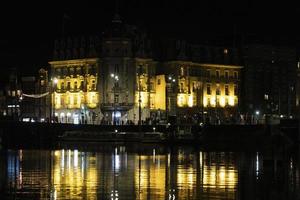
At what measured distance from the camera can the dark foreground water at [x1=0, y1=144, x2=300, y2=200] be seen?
41.8 m

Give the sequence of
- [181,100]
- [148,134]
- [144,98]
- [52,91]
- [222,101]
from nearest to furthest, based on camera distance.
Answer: [148,134]
[144,98]
[181,100]
[52,91]
[222,101]

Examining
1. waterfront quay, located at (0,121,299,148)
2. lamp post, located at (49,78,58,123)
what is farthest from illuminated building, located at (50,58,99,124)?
waterfront quay, located at (0,121,299,148)

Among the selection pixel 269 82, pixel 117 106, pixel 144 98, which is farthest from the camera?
pixel 269 82

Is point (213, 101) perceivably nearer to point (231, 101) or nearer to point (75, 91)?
point (231, 101)

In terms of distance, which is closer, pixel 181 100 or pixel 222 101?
pixel 181 100

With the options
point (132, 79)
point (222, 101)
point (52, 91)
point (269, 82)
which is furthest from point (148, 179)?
point (269, 82)

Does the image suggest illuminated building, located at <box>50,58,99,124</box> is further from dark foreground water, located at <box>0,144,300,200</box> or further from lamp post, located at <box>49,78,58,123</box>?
dark foreground water, located at <box>0,144,300,200</box>

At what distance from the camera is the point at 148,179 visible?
5103 centimetres

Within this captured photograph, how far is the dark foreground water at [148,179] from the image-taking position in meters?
41.8

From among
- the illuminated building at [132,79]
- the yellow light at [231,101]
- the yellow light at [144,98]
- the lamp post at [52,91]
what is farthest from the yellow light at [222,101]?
the lamp post at [52,91]

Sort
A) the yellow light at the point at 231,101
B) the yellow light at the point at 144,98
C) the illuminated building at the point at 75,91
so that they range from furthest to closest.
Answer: the yellow light at the point at 231,101 < the illuminated building at the point at 75,91 < the yellow light at the point at 144,98

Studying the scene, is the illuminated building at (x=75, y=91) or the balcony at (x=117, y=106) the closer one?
the balcony at (x=117, y=106)

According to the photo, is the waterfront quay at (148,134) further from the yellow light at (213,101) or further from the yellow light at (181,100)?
the yellow light at (213,101)

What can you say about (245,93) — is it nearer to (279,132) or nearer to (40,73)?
(40,73)
